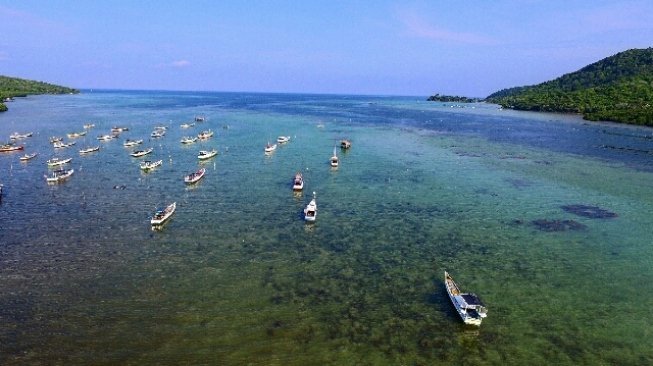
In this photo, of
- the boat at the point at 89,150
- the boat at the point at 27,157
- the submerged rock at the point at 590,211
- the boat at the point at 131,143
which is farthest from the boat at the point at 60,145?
the submerged rock at the point at 590,211

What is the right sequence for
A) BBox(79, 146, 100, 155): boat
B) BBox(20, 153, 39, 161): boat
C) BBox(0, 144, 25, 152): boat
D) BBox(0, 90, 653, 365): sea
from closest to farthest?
BBox(0, 90, 653, 365): sea, BBox(20, 153, 39, 161): boat, BBox(0, 144, 25, 152): boat, BBox(79, 146, 100, 155): boat

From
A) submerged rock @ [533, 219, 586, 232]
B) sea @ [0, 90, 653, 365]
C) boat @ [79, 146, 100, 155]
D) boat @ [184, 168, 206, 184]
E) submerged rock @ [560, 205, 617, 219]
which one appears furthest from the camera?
boat @ [79, 146, 100, 155]

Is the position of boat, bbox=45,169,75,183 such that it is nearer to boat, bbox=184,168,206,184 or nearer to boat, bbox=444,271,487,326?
boat, bbox=184,168,206,184

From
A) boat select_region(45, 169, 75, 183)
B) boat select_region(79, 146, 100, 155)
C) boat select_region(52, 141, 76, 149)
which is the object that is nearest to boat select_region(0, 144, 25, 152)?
boat select_region(52, 141, 76, 149)

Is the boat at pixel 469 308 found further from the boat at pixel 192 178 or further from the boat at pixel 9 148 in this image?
the boat at pixel 9 148

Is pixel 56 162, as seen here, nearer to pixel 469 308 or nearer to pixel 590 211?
pixel 469 308

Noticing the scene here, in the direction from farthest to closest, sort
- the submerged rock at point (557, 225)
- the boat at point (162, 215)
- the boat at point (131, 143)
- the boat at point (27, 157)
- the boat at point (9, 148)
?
the boat at point (131, 143), the boat at point (9, 148), the boat at point (27, 157), the submerged rock at point (557, 225), the boat at point (162, 215)

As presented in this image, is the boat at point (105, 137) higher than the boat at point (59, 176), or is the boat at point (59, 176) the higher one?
the boat at point (105, 137)
